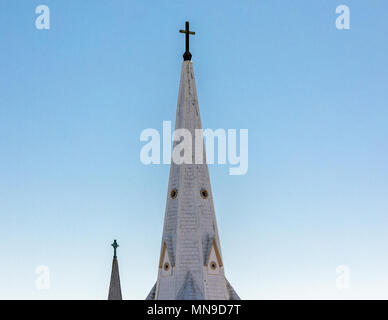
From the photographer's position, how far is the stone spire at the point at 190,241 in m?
54.4

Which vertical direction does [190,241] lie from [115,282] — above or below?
above

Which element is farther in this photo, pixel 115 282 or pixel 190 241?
pixel 115 282

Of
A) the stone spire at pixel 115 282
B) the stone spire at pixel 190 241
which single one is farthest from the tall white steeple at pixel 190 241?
the stone spire at pixel 115 282

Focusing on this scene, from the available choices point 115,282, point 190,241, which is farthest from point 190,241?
point 115,282

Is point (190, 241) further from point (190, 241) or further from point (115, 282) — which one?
point (115, 282)

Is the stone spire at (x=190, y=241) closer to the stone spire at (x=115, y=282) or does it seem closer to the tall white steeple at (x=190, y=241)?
the tall white steeple at (x=190, y=241)

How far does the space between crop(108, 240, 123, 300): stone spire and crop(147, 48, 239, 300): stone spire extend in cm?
610

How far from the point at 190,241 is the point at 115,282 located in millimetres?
10848

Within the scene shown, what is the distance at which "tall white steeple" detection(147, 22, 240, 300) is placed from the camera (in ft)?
179

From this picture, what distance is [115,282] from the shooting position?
208 feet

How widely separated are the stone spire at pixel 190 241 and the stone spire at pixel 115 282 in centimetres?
610

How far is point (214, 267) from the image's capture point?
55344mm

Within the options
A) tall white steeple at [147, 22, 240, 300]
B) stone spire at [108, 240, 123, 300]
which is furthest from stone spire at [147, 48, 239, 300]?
stone spire at [108, 240, 123, 300]
